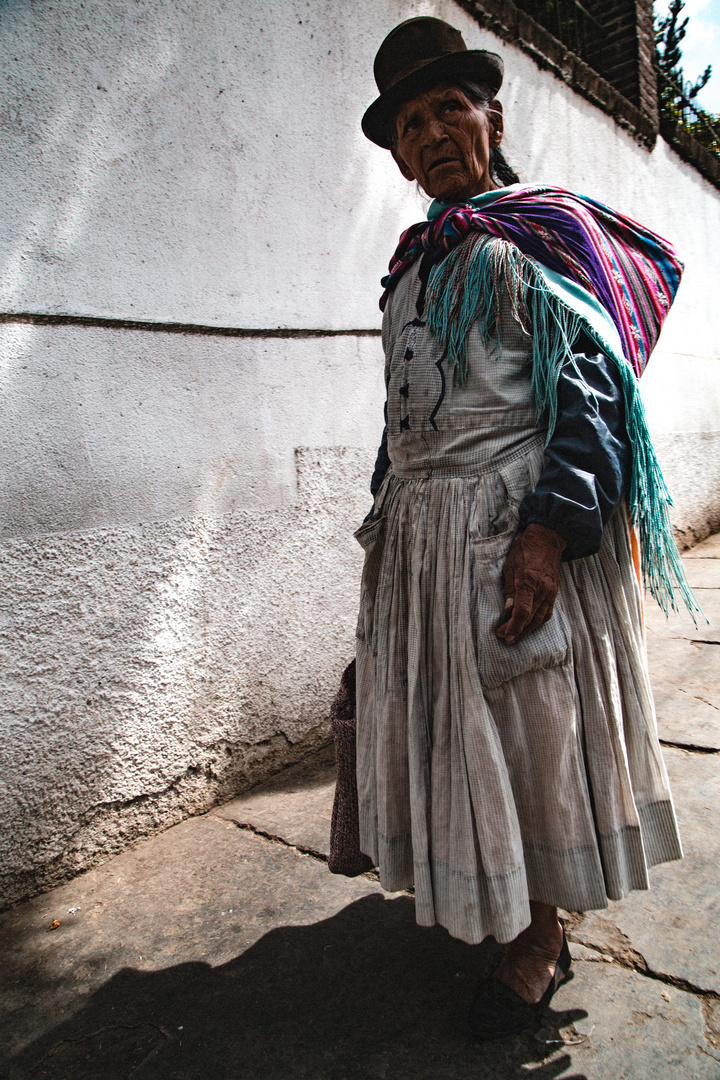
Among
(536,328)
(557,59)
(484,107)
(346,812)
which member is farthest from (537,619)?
(557,59)

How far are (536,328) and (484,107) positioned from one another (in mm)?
580

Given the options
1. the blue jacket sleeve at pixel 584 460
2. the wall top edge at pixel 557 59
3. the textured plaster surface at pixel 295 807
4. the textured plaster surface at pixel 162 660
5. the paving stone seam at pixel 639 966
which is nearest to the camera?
the blue jacket sleeve at pixel 584 460

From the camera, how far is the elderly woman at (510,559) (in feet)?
4.43

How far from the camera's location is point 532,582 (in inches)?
51.4

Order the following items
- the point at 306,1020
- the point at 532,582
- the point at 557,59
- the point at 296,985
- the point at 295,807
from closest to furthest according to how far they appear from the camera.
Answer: the point at 532,582
the point at 306,1020
the point at 296,985
the point at 295,807
the point at 557,59

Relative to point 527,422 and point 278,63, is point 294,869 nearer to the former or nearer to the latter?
point 527,422

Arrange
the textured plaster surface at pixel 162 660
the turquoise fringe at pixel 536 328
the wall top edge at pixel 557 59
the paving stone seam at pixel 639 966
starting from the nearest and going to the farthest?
the turquoise fringe at pixel 536 328, the paving stone seam at pixel 639 966, the textured plaster surface at pixel 162 660, the wall top edge at pixel 557 59

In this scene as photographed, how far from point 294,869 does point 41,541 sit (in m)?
1.20

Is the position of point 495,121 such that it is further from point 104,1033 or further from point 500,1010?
point 104,1033

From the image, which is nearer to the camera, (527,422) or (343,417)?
(527,422)

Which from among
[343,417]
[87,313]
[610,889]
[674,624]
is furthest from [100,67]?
[674,624]

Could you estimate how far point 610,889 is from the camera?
1388 mm

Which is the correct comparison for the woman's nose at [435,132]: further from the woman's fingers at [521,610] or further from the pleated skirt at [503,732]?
the woman's fingers at [521,610]

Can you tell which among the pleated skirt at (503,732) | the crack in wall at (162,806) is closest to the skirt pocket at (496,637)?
the pleated skirt at (503,732)
